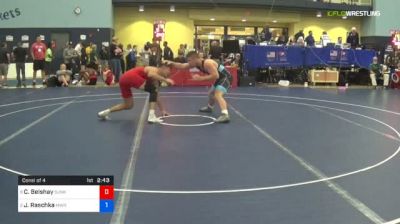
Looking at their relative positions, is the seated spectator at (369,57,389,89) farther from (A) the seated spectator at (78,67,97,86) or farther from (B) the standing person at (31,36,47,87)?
(B) the standing person at (31,36,47,87)

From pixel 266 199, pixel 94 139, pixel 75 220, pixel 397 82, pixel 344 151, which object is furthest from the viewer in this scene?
pixel 397 82

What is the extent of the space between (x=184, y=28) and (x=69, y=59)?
1126cm

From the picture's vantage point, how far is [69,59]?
73.5 feet

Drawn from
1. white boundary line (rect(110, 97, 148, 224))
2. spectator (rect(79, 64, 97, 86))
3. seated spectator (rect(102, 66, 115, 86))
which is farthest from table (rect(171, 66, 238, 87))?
white boundary line (rect(110, 97, 148, 224))

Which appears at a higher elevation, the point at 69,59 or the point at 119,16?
the point at 119,16

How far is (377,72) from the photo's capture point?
21188 millimetres

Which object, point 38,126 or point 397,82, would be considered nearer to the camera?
point 38,126

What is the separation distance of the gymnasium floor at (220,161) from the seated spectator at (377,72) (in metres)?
8.22

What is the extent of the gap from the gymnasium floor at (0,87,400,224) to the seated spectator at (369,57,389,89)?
8223 millimetres

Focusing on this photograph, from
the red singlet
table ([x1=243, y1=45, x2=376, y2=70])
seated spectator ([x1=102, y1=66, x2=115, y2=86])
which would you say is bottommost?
seated spectator ([x1=102, y1=66, x2=115, y2=86])

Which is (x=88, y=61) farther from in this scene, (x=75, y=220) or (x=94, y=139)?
(x=75, y=220)

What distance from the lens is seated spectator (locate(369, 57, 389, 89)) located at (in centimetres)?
2069

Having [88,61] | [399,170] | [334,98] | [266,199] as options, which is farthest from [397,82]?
[266,199]

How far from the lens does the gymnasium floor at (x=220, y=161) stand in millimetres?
5055
